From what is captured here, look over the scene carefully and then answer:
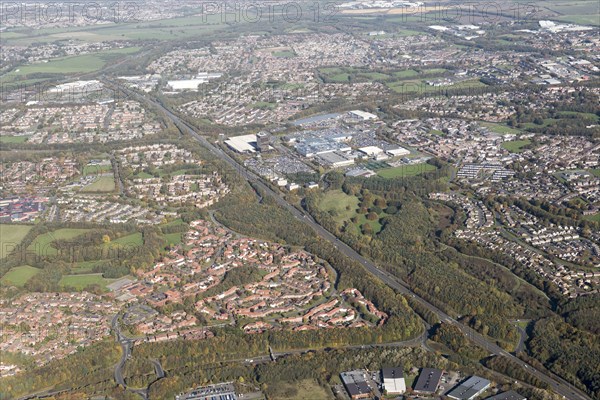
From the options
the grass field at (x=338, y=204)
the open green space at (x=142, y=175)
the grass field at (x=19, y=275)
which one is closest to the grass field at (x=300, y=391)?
the grass field at (x=19, y=275)

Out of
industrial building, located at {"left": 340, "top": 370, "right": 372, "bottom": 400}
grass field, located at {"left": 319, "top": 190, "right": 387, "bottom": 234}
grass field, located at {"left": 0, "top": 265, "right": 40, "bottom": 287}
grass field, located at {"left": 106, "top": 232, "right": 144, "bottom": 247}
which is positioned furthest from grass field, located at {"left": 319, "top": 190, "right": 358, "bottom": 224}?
grass field, located at {"left": 0, "top": 265, "right": 40, "bottom": 287}

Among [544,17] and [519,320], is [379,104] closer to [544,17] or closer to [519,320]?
[519,320]

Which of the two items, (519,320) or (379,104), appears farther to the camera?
(379,104)

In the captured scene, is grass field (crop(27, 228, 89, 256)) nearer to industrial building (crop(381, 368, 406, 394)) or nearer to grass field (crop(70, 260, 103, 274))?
grass field (crop(70, 260, 103, 274))

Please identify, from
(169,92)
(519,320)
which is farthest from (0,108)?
(519,320)

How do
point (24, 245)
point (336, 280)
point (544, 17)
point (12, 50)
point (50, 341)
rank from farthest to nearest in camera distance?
point (544, 17) < point (12, 50) < point (24, 245) < point (336, 280) < point (50, 341)

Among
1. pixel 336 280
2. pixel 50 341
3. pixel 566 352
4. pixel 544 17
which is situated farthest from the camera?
pixel 544 17

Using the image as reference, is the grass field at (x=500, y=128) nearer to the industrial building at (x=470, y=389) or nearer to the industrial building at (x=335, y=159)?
the industrial building at (x=335, y=159)
